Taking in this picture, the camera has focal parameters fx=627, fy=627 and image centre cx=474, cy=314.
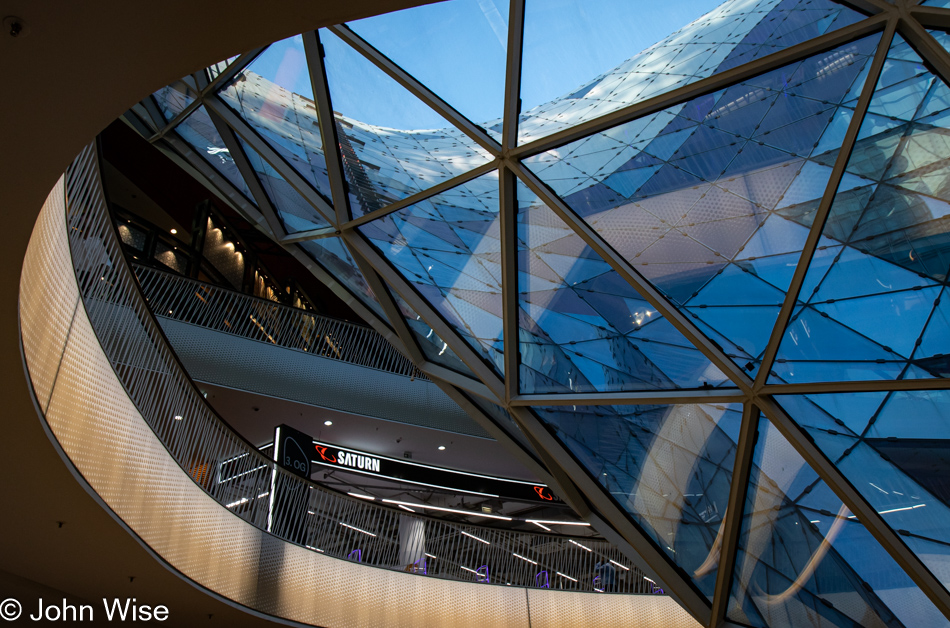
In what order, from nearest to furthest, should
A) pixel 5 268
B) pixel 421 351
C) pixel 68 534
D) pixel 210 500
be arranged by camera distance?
pixel 5 268
pixel 68 534
pixel 210 500
pixel 421 351

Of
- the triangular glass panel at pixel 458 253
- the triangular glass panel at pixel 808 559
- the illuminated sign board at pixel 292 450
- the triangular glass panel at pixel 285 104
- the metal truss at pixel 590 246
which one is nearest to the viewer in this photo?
the metal truss at pixel 590 246

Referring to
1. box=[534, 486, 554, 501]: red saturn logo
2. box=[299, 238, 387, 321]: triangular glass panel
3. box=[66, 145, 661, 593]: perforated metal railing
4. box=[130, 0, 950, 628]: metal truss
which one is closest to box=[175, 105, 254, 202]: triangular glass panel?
box=[130, 0, 950, 628]: metal truss

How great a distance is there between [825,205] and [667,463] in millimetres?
5993

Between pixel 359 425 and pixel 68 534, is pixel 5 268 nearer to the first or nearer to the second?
pixel 68 534

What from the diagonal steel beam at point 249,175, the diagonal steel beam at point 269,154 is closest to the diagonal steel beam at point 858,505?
the diagonal steel beam at point 269,154

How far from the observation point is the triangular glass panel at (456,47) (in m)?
8.55

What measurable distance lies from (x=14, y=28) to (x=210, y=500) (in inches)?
413

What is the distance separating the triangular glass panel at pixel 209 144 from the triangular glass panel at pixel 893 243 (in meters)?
12.9

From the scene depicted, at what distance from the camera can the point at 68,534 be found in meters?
10.7

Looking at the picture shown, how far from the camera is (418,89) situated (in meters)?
9.73

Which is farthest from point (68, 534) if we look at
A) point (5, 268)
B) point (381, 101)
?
point (381, 101)

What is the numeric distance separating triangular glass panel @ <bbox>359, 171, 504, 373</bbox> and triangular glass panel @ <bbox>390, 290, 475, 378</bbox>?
1060 millimetres

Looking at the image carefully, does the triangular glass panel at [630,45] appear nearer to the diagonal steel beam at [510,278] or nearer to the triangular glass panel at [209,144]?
the diagonal steel beam at [510,278]

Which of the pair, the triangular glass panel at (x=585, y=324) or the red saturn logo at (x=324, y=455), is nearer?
the triangular glass panel at (x=585, y=324)
